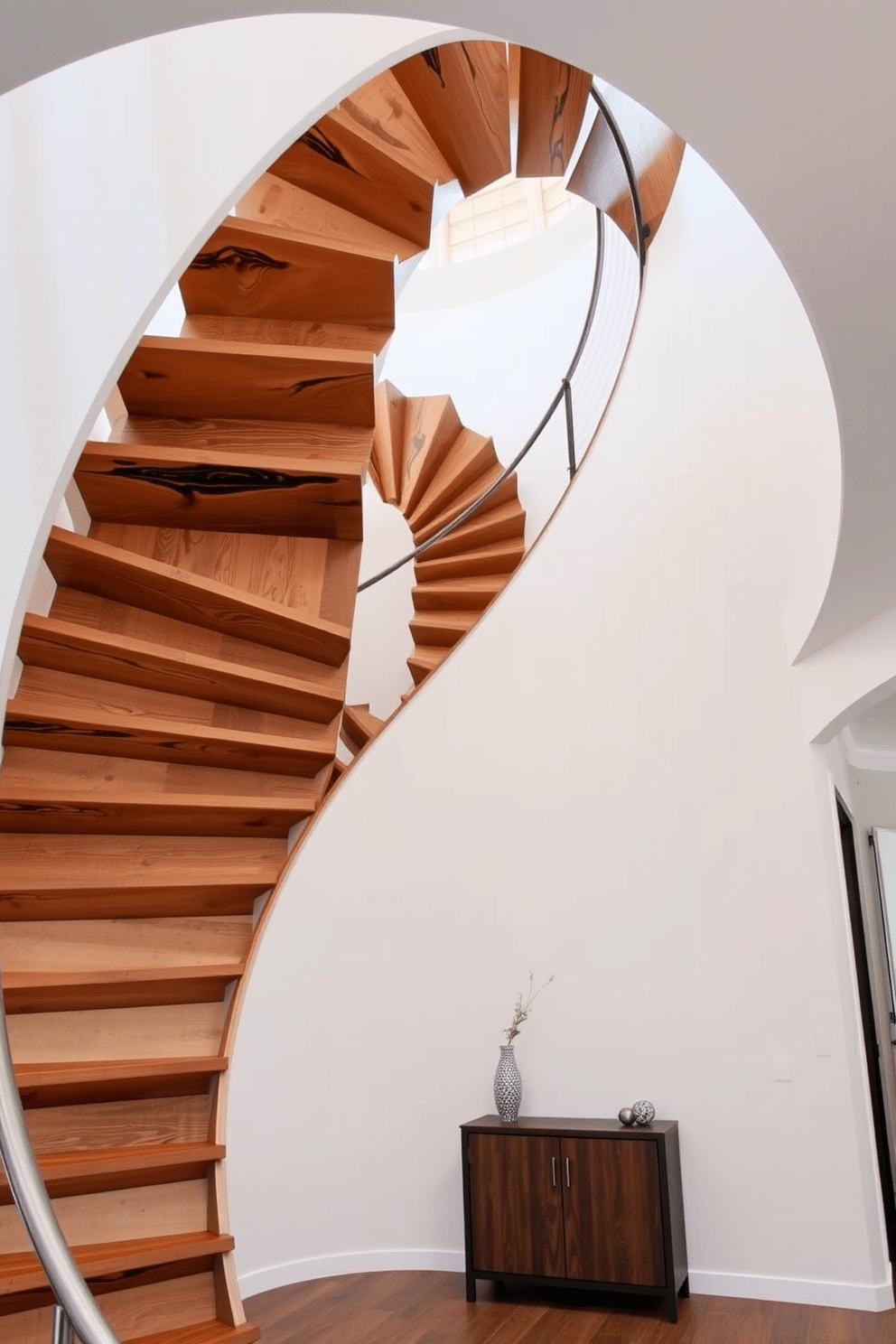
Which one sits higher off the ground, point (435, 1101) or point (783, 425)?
point (783, 425)

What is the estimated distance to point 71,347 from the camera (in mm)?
2662

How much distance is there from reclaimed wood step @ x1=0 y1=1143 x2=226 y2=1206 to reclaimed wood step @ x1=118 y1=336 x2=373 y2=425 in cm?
252

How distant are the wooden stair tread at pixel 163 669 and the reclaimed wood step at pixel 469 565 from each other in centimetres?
275

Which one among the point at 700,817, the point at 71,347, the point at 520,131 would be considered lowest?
the point at 700,817

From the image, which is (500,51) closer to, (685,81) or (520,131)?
(520,131)

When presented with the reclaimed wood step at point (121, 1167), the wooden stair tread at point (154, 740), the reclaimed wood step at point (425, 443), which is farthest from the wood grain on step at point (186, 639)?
the reclaimed wood step at point (425, 443)

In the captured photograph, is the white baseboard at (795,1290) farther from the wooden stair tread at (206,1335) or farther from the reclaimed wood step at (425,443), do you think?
the reclaimed wood step at (425,443)

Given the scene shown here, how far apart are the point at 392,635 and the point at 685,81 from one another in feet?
19.9

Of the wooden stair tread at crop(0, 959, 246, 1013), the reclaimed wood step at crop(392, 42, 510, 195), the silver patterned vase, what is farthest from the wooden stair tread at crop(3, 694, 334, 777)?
the reclaimed wood step at crop(392, 42, 510, 195)

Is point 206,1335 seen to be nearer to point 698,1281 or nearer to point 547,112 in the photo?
point 698,1281

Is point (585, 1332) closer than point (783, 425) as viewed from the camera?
Yes

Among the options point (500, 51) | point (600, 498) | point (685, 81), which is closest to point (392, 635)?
point (600, 498)

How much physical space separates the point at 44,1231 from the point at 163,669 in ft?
6.63

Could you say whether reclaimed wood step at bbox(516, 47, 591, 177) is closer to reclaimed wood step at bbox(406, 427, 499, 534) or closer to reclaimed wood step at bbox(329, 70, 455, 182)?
reclaimed wood step at bbox(329, 70, 455, 182)
